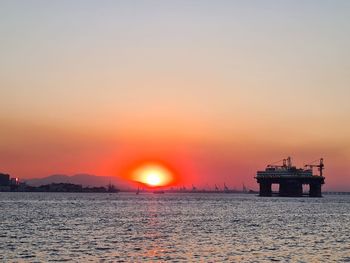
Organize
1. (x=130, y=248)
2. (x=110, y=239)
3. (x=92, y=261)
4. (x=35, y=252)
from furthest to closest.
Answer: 1. (x=110, y=239)
2. (x=130, y=248)
3. (x=35, y=252)
4. (x=92, y=261)

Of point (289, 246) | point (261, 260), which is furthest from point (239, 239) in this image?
point (261, 260)

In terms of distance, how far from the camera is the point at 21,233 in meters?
73.4

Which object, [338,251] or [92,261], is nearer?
[92,261]

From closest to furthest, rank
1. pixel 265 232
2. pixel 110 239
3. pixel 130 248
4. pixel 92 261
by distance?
pixel 92 261
pixel 130 248
pixel 110 239
pixel 265 232

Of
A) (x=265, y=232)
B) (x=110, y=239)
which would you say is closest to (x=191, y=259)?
(x=110, y=239)

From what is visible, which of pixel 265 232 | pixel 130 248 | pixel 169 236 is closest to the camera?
pixel 130 248

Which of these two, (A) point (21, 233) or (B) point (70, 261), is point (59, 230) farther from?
(B) point (70, 261)

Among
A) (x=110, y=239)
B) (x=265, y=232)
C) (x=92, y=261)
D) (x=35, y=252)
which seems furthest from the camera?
(x=265, y=232)

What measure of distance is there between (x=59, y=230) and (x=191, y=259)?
33024 millimetres

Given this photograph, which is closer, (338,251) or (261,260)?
(261,260)

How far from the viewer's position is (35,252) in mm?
54094

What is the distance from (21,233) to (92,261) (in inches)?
1113

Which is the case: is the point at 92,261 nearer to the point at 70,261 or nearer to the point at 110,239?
the point at 70,261

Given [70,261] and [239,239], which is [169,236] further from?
[70,261]
